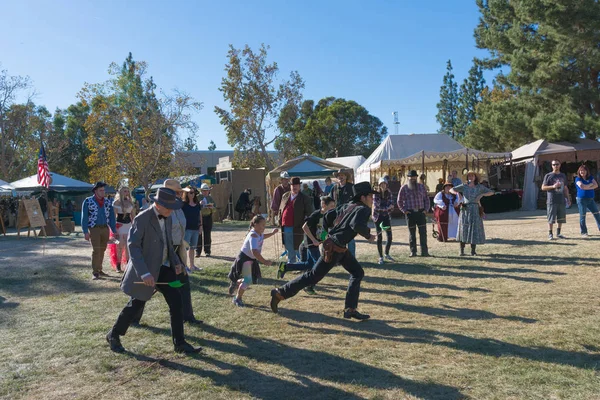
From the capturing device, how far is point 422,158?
20.4 m

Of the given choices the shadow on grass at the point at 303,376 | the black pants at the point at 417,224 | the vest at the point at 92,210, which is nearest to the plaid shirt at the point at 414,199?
the black pants at the point at 417,224

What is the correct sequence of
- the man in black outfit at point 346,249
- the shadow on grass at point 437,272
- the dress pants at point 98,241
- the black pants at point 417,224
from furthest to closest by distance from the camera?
the black pants at point 417,224 → the dress pants at point 98,241 → the shadow on grass at point 437,272 → the man in black outfit at point 346,249

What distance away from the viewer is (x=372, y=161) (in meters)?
24.2

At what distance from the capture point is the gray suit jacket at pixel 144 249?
4566mm

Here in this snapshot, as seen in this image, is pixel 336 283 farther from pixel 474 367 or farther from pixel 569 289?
pixel 474 367

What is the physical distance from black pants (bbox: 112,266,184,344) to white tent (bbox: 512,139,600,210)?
20262 mm

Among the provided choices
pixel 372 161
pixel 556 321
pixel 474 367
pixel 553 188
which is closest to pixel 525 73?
pixel 372 161

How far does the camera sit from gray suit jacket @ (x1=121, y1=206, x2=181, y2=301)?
457cm

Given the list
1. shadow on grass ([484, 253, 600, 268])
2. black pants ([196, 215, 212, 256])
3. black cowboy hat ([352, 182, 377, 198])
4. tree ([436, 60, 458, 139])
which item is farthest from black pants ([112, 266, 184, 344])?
tree ([436, 60, 458, 139])

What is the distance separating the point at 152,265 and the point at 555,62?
23649 millimetres

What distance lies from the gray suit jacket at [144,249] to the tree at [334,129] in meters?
42.8

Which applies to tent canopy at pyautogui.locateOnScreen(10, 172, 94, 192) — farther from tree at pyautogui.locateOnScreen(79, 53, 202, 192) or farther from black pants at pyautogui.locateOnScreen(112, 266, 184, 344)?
black pants at pyautogui.locateOnScreen(112, 266, 184, 344)

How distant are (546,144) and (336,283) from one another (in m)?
18.2

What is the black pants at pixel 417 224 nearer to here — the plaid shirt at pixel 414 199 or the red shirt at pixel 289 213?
the plaid shirt at pixel 414 199
